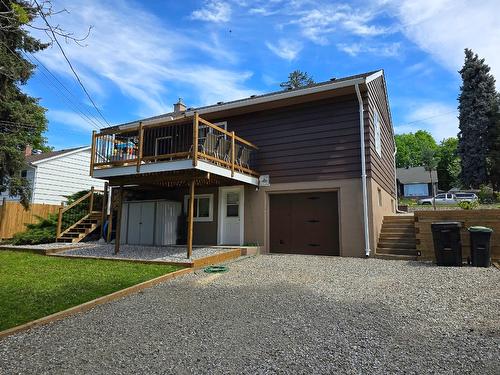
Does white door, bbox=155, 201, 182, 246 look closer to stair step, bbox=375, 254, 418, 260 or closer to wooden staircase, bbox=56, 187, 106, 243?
wooden staircase, bbox=56, 187, 106, 243

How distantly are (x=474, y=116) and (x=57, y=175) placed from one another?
34.8 meters

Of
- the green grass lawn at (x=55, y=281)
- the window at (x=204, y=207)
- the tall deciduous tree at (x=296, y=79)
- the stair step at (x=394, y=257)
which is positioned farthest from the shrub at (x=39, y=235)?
the tall deciduous tree at (x=296, y=79)

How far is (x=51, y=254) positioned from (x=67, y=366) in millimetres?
8840

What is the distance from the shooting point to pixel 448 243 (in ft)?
26.1

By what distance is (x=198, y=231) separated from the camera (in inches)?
484

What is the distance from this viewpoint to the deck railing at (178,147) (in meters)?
8.96

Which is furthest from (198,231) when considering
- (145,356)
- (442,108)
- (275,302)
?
(442,108)

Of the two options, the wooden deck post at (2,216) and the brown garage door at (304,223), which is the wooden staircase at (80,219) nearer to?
the wooden deck post at (2,216)

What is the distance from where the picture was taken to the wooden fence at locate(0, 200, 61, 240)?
15633 millimetres

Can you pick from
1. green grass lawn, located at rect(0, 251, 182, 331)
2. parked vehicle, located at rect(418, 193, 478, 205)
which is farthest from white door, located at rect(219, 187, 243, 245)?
parked vehicle, located at rect(418, 193, 478, 205)

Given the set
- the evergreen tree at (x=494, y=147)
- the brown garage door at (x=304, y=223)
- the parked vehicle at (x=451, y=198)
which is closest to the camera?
the brown garage door at (x=304, y=223)

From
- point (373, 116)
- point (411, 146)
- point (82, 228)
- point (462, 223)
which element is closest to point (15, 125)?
point (82, 228)

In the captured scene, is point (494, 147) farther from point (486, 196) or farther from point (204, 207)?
point (204, 207)

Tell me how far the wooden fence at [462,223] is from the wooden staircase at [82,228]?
12354 millimetres
